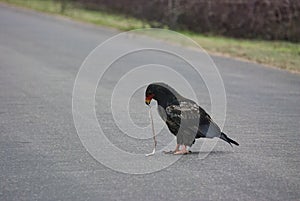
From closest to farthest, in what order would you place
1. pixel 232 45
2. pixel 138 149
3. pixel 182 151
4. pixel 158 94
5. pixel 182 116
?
pixel 182 116, pixel 158 94, pixel 182 151, pixel 138 149, pixel 232 45

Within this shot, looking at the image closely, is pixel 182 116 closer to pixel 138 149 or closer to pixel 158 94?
pixel 158 94

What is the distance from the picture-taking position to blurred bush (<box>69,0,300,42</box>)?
20.6 meters

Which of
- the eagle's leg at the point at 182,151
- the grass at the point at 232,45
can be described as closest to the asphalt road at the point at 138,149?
the eagle's leg at the point at 182,151

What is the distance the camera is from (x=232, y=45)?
1891 cm

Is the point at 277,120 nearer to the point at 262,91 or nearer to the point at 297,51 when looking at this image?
the point at 262,91

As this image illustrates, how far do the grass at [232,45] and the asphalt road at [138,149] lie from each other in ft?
5.99

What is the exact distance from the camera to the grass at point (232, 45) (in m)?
16.2

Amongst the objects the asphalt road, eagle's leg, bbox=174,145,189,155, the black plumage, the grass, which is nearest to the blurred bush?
the grass

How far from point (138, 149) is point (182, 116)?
2.57ft

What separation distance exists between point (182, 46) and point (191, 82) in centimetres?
536

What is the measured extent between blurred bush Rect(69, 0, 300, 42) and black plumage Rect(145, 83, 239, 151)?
13.9 metres

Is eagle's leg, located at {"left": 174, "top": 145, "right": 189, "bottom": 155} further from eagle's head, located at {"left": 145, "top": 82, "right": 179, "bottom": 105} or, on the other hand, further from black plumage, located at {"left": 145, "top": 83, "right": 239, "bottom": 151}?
eagle's head, located at {"left": 145, "top": 82, "right": 179, "bottom": 105}

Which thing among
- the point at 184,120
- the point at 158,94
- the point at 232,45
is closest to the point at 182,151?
the point at 184,120

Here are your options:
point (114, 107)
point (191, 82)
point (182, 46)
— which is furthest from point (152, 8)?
point (114, 107)
